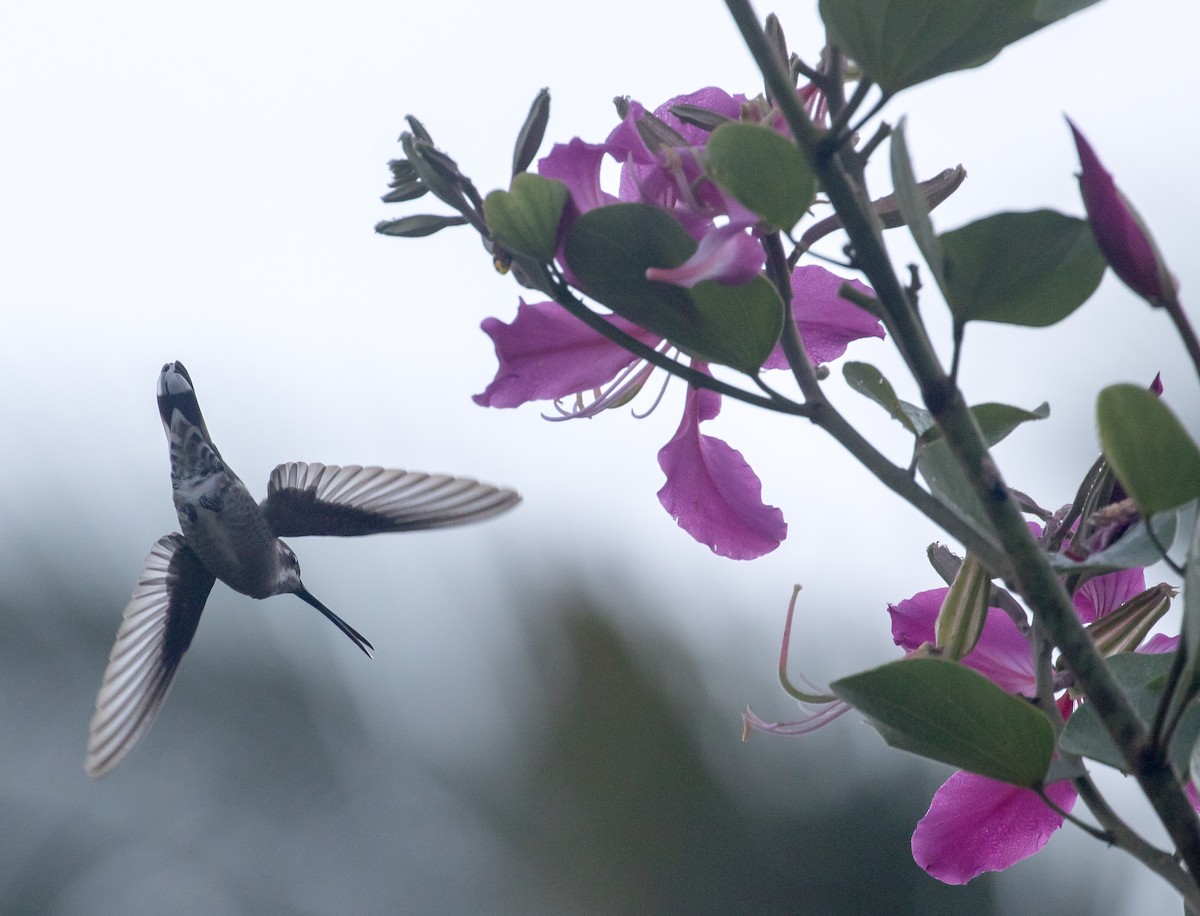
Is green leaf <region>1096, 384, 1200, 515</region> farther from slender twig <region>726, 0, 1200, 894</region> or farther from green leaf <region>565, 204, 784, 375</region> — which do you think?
green leaf <region>565, 204, 784, 375</region>

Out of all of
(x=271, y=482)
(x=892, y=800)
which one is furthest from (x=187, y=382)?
(x=892, y=800)

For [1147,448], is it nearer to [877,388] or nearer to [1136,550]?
[1136,550]

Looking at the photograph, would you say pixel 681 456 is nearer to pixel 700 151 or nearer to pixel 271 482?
pixel 700 151

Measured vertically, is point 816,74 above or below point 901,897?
above

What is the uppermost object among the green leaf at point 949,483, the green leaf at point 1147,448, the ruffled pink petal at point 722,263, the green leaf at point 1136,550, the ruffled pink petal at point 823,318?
the ruffled pink petal at point 722,263

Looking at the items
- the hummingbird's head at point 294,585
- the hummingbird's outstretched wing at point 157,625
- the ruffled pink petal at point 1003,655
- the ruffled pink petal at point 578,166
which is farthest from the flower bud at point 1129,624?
the hummingbird's outstretched wing at point 157,625

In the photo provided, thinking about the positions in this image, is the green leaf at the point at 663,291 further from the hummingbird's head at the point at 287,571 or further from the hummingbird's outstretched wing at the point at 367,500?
the hummingbird's head at the point at 287,571

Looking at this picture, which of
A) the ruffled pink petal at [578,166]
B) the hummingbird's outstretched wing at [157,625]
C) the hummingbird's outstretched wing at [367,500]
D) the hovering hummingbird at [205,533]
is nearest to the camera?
the ruffled pink petal at [578,166]
